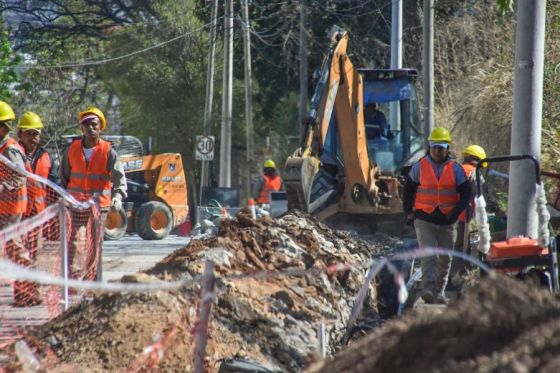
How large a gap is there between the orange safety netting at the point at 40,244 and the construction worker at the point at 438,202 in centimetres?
315

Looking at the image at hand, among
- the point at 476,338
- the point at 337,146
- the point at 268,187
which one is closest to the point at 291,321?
the point at 476,338

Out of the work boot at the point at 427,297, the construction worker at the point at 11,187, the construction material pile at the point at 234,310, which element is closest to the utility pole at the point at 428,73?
the construction material pile at the point at 234,310

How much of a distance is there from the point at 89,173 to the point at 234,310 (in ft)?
7.62

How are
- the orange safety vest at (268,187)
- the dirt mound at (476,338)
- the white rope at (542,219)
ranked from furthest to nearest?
the orange safety vest at (268,187), the white rope at (542,219), the dirt mound at (476,338)

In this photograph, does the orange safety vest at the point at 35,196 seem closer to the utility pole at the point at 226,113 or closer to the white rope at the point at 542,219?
the white rope at the point at 542,219

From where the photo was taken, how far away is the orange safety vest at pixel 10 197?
9.94 m

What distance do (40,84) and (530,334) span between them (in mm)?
36950

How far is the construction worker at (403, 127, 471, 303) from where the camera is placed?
35.2 feet

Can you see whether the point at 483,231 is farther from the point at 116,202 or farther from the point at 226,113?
the point at 226,113

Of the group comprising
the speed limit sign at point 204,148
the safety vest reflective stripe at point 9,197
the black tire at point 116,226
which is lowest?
the black tire at point 116,226

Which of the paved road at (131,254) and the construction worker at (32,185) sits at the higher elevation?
the construction worker at (32,185)

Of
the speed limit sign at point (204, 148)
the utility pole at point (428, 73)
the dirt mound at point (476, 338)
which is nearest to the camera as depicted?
the dirt mound at point (476, 338)

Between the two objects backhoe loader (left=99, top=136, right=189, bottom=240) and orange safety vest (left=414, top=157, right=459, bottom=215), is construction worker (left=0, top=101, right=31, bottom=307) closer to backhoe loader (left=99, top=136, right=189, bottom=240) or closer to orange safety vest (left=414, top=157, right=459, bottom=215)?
orange safety vest (left=414, top=157, right=459, bottom=215)

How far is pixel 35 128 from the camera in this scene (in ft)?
34.7
